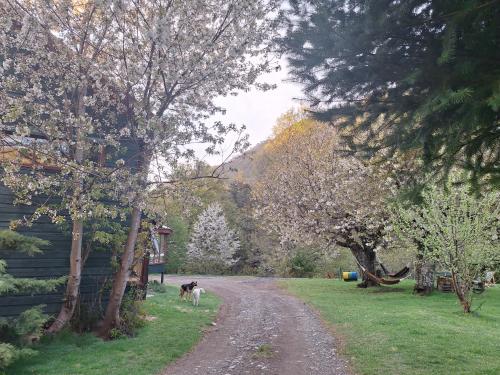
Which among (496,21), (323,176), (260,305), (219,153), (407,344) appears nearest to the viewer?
(496,21)


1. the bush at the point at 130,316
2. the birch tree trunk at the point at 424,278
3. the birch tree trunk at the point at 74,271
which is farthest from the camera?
the birch tree trunk at the point at 424,278

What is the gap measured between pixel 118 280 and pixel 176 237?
25577 mm

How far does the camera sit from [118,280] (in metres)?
9.38

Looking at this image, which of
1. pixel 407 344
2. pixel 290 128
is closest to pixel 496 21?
pixel 407 344

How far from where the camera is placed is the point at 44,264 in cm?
951

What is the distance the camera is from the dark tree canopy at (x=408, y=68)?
11.9ft

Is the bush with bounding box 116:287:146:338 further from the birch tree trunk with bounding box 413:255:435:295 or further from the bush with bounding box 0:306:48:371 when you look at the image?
the birch tree trunk with bounding box 413:255:435:295

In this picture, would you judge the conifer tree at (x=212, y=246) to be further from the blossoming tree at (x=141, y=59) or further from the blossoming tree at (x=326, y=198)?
the blossoming tree at (x=141, y=59)

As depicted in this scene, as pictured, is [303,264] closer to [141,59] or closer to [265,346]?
[265,346]

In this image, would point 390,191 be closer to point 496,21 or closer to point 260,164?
Answer: point 496,21

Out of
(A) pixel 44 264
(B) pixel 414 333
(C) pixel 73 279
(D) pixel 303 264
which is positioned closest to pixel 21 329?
(C) pixel 73 279

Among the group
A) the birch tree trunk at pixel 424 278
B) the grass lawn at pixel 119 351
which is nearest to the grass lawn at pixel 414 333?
the birch tree trunk at pixel 424 278

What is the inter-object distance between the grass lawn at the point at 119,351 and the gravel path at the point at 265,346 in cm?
39

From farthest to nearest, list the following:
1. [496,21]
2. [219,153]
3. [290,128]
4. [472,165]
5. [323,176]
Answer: [290,128] < [323,176] < [219,153] < [472,165] < [496,21]
